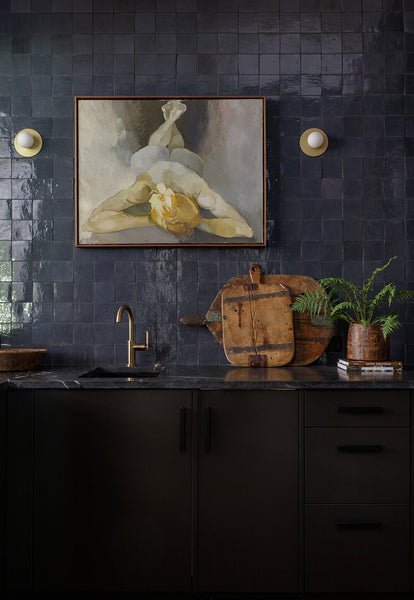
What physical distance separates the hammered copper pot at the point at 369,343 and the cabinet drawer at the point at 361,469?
0.46 metres

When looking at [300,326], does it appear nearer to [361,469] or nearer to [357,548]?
[361,469]

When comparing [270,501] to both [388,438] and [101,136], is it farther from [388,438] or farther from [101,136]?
[101,136]

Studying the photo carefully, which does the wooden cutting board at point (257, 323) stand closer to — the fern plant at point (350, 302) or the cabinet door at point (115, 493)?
the fern plant at point (350, 302)

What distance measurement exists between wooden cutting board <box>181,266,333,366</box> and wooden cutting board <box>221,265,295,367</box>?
0.04 m

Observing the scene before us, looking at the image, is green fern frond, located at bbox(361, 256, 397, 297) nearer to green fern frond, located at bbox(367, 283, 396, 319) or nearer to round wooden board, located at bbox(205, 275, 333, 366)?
green fern frond, located at bbox(367, 283, 396, 319)

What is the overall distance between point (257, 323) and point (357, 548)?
1.05 m

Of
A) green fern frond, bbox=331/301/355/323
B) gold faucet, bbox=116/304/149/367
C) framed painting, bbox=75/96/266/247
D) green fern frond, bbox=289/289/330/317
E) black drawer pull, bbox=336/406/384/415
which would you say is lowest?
black drawer pull, bbox=336/406/384/415

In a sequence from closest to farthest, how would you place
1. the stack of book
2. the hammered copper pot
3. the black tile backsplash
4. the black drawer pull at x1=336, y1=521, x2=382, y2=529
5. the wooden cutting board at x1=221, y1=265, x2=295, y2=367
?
the black drawer pull at x1=336, y1=521, x2=382, y2=529 → the stack of book → the hammered copper pot → the wooden cutting board at x1=221, y1=265, x2=295, y2=367 → the black tile backsplash

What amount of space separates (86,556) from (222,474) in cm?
63

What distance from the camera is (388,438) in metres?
1.76

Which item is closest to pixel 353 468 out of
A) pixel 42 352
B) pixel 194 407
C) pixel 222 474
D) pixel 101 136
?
pixel 222 474

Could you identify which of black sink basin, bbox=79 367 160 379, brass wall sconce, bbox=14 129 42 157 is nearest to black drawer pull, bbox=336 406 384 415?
black sink basin, bbox=79 367 160 379

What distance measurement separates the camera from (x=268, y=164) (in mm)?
2348

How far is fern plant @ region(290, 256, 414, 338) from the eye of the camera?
7.16ft
